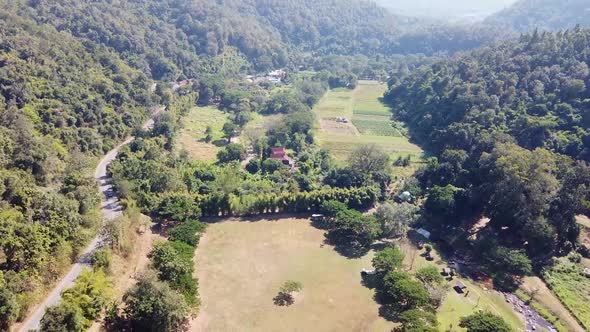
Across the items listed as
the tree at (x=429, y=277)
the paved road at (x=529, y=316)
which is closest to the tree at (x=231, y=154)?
the tree at (x=429, y=277)

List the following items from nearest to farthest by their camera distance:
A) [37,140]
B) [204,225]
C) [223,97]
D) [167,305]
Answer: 1. [167,305]
2. [204,225]
3. [37,140]
4. [223,97]

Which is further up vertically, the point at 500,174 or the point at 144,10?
the point at 144,10

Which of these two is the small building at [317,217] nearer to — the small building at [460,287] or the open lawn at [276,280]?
the open lawn at [276,280]

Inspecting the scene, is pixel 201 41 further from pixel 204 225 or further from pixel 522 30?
pixel 522 30

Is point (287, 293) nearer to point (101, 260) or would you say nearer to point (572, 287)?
point (101, 260)

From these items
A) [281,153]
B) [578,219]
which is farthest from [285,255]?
[578,219]

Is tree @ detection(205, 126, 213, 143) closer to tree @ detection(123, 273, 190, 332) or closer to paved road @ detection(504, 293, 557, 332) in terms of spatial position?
tree @ detection(123, 273, 190, 332)

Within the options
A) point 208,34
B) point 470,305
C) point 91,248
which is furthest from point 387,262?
point 208,34
